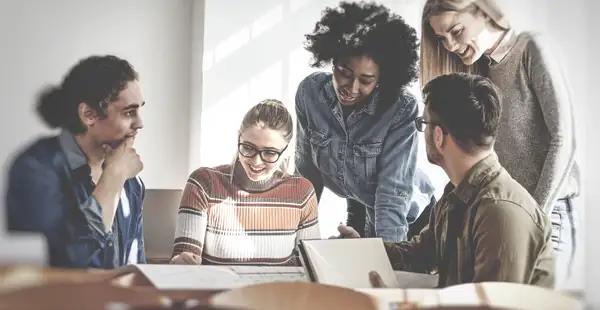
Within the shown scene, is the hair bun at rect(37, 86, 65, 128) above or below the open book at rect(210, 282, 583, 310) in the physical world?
above

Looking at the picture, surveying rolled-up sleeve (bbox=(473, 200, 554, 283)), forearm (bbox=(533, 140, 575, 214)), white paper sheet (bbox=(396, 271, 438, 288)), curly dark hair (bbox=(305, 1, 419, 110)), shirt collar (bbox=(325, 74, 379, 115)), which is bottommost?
white paper sheet (bbox=(396, 271, 438, 288))

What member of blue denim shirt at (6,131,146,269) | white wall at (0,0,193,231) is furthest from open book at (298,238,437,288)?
blue denim shirt at (6,131,146,269)

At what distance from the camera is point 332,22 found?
2.72 metres

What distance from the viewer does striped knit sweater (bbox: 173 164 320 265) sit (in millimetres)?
2574

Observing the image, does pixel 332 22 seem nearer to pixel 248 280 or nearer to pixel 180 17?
pixel 180 17

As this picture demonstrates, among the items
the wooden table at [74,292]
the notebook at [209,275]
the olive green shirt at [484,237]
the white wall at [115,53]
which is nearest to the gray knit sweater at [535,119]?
the olive green shirt at [484,237]

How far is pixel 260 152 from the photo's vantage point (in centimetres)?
262

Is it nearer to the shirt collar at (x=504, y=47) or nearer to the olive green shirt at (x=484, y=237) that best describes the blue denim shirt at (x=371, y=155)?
the olive green shirt at (x=484, y=237)

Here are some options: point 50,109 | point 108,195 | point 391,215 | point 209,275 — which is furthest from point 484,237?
point 50,109

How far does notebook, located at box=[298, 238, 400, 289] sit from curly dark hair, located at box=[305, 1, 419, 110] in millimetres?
Answer: 630

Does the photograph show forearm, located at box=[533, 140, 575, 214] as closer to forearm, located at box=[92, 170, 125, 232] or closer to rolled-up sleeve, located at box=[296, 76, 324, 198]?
rolled-up sleeve, located at box=[296, 76, 324, 198]

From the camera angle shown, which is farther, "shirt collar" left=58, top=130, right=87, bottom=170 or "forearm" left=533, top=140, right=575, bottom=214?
"forearm" left=533, top=140, right=575, bottom=214

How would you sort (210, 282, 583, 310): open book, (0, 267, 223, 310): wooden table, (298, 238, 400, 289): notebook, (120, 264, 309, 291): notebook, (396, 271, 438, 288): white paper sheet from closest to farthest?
(0, 267, 223, 310): wooden table → (210, 282, 583, 310): open book → (120, 264, 309, 291): notebook → (298, 238, 400, 289): notebook → (396, 271, 438, 288): white paper sheet

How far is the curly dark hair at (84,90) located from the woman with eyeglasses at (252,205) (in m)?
0.44
